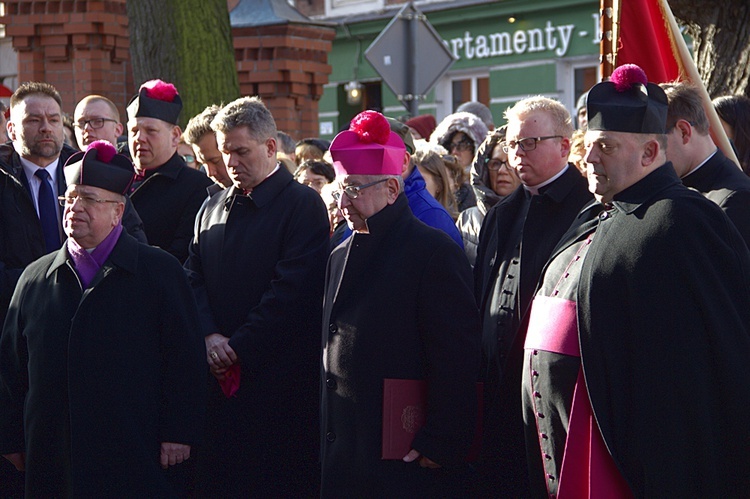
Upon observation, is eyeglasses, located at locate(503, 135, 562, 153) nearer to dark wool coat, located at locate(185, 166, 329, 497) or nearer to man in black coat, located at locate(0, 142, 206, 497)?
dark wool coat, located at locate(185, 166, 329, 497)

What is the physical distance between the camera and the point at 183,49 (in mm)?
9125

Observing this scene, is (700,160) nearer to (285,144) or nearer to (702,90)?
(702,90)

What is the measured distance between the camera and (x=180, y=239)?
19.2 ft

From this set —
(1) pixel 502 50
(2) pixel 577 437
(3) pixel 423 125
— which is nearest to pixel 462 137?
(3) pixel 423 125

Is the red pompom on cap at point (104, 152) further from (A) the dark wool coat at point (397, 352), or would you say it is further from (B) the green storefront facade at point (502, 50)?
(B) the green storefront facade at point (502, 50)

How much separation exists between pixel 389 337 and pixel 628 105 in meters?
1.22

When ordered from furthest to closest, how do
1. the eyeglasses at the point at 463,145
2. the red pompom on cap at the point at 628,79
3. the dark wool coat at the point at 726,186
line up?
1. the eyeglasses at the point at 463,145
2. the dark wool coat at the point at 726,186
3. the red pompom on cap at the point at 628,79

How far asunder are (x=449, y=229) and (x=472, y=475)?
1.19m

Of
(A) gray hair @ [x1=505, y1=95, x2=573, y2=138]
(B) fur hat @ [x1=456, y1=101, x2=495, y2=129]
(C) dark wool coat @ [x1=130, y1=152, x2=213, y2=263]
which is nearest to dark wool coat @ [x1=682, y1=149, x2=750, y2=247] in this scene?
(A) gray hair @ [x1=505, y1=95, x2=573, y2=138]

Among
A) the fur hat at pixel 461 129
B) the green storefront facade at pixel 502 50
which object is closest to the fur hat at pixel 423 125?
the fur hat at pixel 461 129

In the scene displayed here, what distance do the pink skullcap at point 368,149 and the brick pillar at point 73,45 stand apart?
7140 mm

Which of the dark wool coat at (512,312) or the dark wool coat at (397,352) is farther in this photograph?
the dark wool coat at (512,312)

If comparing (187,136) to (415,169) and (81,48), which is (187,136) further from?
(81,48)

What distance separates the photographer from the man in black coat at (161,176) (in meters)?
5.93
